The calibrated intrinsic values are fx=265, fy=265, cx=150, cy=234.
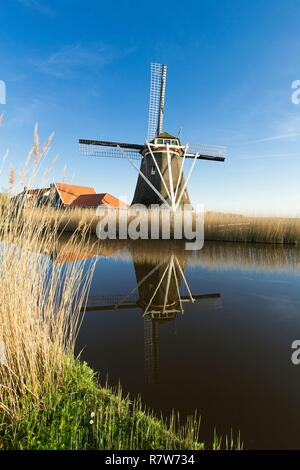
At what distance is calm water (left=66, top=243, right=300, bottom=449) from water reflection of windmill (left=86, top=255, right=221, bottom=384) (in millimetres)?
18

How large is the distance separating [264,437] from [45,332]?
181 cm

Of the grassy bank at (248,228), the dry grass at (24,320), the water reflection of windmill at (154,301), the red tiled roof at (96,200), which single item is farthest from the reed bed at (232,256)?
the red tiled roof at (96,200)

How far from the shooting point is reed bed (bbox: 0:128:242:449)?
1684 mm

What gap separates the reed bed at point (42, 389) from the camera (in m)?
1.68

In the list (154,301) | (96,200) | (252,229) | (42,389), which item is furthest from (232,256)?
(96,200)

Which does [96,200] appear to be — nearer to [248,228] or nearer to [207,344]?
[248,228]

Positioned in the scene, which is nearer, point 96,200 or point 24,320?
point 24,320

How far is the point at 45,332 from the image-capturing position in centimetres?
209

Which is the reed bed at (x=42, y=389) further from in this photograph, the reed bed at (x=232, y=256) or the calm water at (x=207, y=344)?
the reed bed at (x=232, y=256)

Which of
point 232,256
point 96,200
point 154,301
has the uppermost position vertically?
point 96,200

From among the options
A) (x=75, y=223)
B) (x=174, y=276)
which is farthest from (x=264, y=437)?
(x=75, y=223)

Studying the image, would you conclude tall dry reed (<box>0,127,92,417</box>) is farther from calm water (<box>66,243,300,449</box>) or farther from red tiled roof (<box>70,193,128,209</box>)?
red tiled roof (<box>70,193,128,209</box>)

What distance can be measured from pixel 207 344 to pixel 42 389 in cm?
206

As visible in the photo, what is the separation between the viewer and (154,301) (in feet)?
16.5
